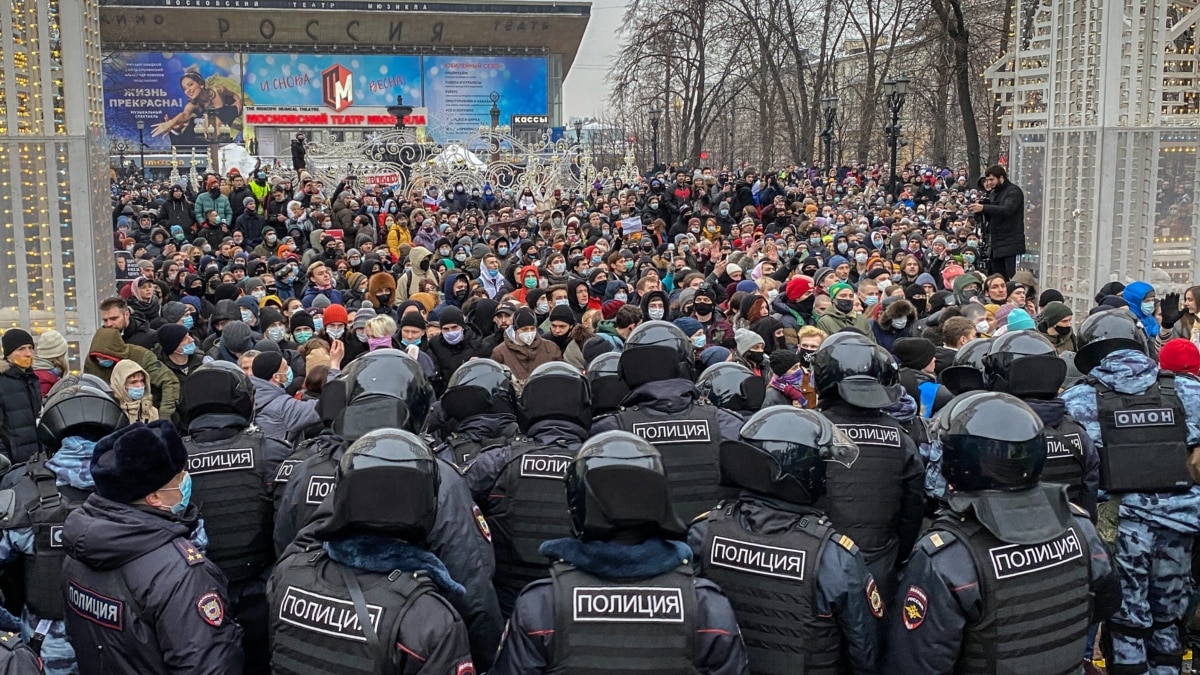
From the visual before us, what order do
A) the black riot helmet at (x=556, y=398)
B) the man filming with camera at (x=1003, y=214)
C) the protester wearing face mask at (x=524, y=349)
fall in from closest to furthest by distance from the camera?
the black riot helmet at (x=556, y=398), the protester wearing face mask at (x=524, y=349), the man filming with camera at (x=1003, y=214)

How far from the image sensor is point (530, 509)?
5.01 metres

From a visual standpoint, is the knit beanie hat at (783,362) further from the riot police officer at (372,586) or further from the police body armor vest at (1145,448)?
the riot police officer at (372,586)

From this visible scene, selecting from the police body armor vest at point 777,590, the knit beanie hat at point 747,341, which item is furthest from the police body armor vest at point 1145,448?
the knit beanie hat at point 747,341

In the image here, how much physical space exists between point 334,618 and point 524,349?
19.9 feet

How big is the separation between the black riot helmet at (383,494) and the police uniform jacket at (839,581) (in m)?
1.05

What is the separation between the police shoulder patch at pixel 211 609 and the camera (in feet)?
12.8

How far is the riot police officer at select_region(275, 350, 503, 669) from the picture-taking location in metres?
4.21

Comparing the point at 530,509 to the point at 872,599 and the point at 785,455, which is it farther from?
the point at 872,599

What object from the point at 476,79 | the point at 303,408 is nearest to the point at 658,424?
the point at 303,408

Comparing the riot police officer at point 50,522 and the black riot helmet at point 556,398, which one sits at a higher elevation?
the black riot helmet at point 556,398

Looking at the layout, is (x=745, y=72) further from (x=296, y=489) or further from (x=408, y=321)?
(x=296, y=489)

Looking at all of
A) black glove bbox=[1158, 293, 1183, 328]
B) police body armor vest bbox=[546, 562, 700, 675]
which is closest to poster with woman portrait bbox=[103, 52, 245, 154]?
black glove bbox=[1158, 293, 1183, 328]

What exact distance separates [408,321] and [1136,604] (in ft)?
19.5

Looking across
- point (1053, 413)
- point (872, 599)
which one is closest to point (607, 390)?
point (1053, 413)
